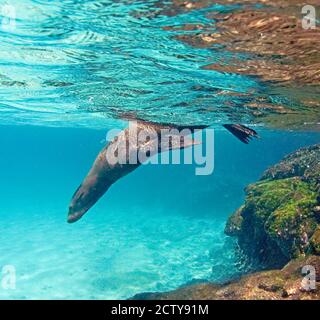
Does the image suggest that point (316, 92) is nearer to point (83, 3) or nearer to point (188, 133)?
point (188, 133)

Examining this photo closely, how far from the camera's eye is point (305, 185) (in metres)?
13.9

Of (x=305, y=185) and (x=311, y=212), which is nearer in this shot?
(x=311, y=212)

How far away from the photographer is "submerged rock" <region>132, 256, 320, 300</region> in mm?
7395

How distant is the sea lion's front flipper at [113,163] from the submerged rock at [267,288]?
4.45 metres

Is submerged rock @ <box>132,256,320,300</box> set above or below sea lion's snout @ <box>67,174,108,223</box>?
below

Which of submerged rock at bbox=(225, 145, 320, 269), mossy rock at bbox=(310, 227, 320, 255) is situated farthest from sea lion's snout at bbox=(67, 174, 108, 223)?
mossy rock at bbox=(310, 227, 320, 255)

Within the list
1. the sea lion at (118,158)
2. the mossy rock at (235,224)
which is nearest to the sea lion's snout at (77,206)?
the sea lion at (118,158)

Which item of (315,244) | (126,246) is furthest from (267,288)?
(126,246)

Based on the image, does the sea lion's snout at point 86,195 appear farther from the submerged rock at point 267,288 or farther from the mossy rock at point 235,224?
the mossy rock at point 235,224

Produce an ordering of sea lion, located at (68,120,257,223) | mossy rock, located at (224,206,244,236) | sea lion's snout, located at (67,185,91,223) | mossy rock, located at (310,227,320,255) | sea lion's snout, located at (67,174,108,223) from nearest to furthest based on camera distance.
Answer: mossy rock, located at (310,227,320,255) → sea lion, located at (68,120,257,223) → sea lion's snout, located at (67,174,108,223) → sea lion's snout, located at (67,185,91,223) → mossy rock, located at (224,206,244,236)

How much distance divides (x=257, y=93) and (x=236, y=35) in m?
5.68

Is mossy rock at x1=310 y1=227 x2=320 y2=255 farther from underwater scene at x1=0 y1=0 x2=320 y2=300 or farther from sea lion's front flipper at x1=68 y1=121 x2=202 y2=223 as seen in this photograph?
sea lion's front flipper at x1=68 y1=121 x2=202 y2=223
